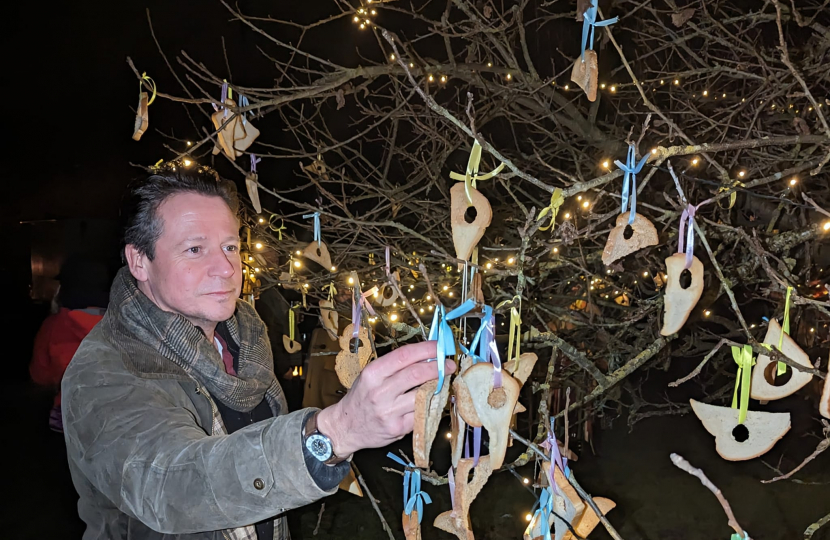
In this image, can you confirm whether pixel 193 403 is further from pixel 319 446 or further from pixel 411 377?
pixel 411 377

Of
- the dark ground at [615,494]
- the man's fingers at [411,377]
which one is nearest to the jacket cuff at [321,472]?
the man's fingers at [411,377]

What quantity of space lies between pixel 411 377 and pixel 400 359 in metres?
0.02

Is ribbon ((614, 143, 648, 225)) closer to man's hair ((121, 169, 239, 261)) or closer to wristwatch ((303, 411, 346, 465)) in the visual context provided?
wristwatch ((303, 411, 346, 465))

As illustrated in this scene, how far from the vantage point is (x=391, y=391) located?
0.68 metres

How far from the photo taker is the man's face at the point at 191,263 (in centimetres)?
117

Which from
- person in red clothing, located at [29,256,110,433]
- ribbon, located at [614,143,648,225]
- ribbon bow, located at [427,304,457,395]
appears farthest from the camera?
person in red clothing, located at [29,256,110,433]

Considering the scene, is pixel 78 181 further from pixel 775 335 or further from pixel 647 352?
pixel 775 335

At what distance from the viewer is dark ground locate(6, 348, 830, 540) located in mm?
2984

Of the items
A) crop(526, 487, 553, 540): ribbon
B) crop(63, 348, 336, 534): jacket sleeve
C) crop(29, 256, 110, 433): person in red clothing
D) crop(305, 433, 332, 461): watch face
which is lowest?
crop(29, 256, 110, 433): person in red clothing

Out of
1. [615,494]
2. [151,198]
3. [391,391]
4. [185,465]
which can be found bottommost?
[615,494]

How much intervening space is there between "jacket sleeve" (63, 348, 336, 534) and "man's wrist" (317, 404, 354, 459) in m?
0.04

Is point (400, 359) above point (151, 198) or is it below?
below

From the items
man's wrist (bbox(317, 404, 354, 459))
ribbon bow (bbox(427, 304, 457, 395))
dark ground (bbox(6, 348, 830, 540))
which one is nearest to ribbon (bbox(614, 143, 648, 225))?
ribbon bow (bbox(427, 304, 457, 395))

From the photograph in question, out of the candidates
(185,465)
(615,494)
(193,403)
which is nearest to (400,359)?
(185,465)
